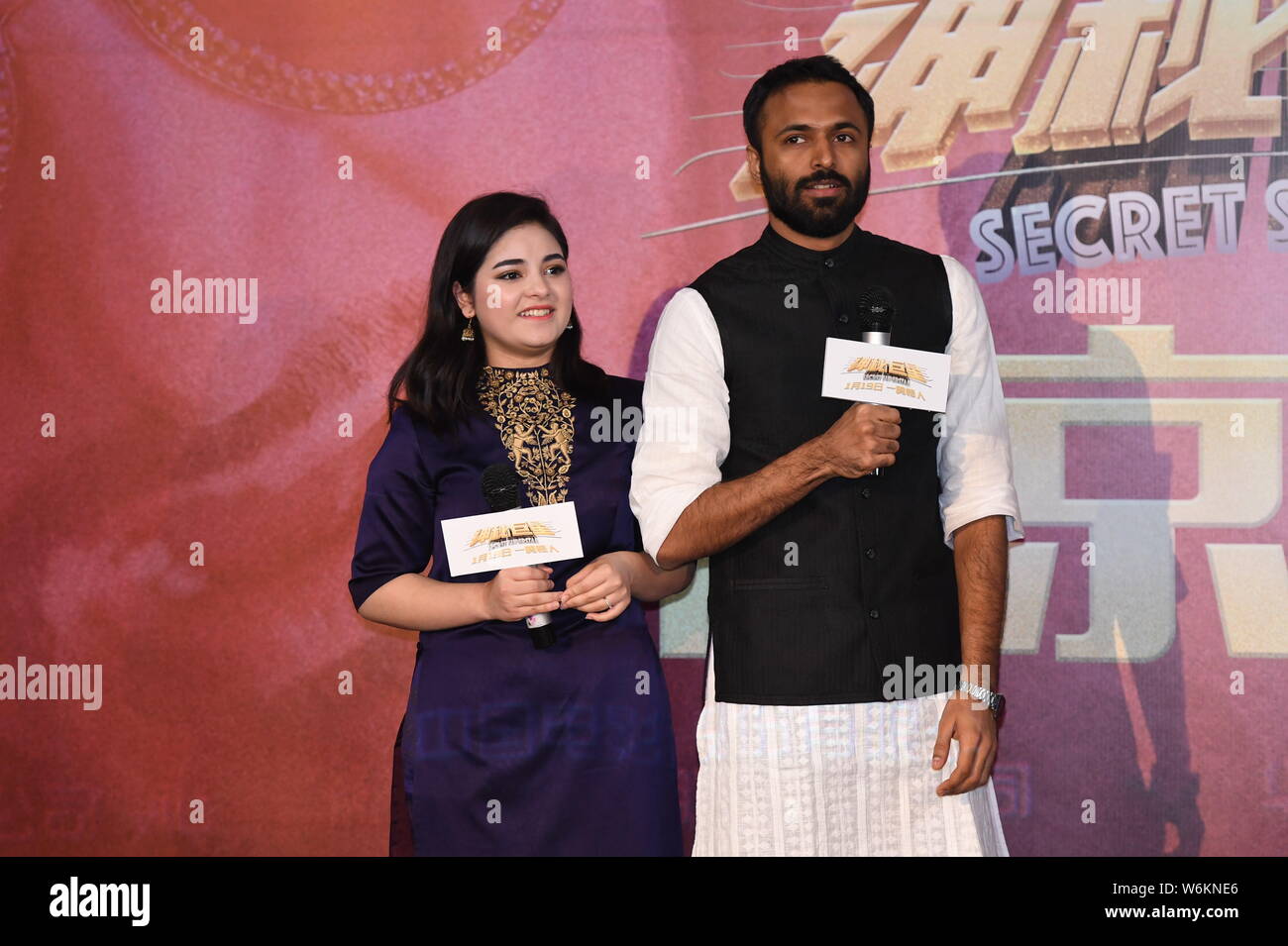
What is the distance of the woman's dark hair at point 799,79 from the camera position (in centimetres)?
236

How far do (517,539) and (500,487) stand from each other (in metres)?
0.14

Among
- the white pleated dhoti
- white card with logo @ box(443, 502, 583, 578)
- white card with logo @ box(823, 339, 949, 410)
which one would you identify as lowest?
the white pleated dhoti

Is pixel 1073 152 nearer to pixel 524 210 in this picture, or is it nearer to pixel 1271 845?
pixel 524 210

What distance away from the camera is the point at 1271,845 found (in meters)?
3.22

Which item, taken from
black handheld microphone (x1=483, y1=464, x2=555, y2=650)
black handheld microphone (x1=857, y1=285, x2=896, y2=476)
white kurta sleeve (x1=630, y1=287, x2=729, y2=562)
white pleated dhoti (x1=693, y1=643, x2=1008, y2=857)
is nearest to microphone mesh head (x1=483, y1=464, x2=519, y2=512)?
black handheld microphone (x1=483, y1=464, x2=555, y2=650)

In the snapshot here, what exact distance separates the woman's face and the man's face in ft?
1.71

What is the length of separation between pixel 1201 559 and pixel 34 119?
141 inches

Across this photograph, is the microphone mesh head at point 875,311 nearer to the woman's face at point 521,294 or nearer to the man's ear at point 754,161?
the man's ear at point 754,161

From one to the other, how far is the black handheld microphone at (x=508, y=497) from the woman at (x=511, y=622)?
13 cm

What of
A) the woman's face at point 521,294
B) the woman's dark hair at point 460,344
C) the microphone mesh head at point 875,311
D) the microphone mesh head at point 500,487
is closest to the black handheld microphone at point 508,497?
the microphone mesh head at point 500,487

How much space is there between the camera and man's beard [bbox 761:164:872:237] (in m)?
2.31

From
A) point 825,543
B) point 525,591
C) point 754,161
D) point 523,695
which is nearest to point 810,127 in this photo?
point 754,161

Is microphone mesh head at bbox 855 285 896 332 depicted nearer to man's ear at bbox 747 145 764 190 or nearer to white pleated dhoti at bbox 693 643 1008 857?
man's ear at bbox 747 145 764 190

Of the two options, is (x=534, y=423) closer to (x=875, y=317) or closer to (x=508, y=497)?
(x=508, y=497)
